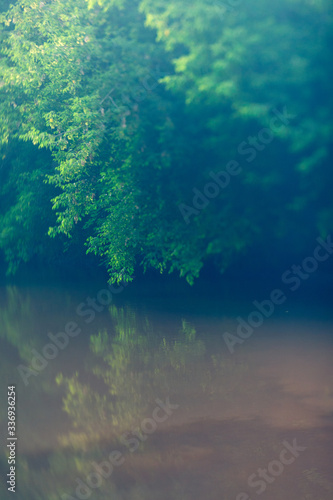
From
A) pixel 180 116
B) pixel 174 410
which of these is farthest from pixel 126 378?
pixel 180 116

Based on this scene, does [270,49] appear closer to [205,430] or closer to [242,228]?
[242,228]

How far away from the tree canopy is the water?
396 cm

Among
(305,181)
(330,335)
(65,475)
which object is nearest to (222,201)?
(305,181)

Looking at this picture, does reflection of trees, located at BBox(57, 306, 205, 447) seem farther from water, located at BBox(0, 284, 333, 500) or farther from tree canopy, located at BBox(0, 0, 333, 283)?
tree canopy, located at BBox(0, 0, 333, 283)

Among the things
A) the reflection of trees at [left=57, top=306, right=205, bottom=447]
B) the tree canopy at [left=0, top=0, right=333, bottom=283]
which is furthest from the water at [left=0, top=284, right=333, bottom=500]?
the tree canopy at [left=0, top=0, right=333, bottom=283]

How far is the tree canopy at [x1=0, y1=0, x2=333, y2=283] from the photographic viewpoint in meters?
13.7

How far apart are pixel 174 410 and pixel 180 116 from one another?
1049cm

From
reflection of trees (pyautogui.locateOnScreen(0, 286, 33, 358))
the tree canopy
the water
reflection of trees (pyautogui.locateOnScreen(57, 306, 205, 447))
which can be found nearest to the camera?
the water

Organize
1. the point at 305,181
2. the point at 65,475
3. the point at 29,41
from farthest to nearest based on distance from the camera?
the point at 29,41, the point at 305,181, the point at 65,475

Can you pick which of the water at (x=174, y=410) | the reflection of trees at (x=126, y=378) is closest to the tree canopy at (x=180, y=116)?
the water at (x=174, y=410)

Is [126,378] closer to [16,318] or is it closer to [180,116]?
[16,318]

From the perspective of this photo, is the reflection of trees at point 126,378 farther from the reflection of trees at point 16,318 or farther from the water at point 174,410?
the reflection of trees at point 16,318

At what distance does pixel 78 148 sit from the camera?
16875 mm

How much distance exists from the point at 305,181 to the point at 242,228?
1.77 m
